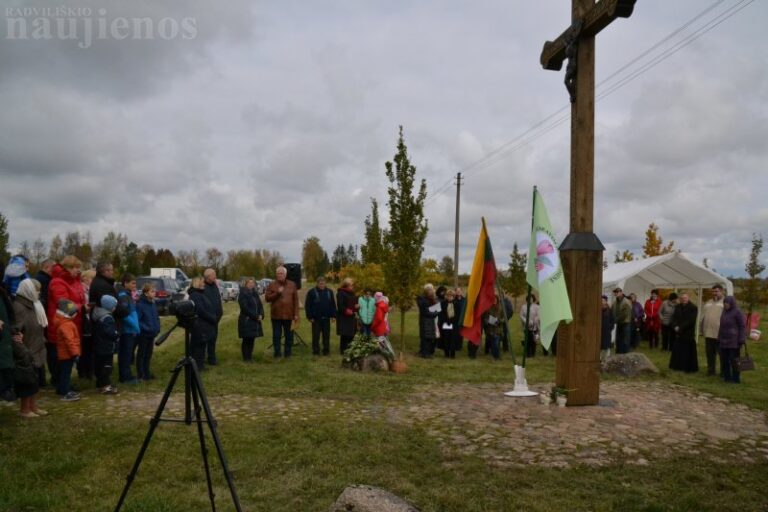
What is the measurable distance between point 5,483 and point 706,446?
6.62 metres

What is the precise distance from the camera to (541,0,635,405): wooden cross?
7.32m

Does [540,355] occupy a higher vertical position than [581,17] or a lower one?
lower

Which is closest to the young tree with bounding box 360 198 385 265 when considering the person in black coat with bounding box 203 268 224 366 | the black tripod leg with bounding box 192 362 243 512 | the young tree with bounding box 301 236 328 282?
the person in black coat with bounding box 203 268 224 366

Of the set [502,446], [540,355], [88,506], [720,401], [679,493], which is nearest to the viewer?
[88,506]

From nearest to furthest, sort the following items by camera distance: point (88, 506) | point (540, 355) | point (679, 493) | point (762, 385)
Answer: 1. point (88, 506)
2. point (679, 493)
3. point (762, 385)
4. point (540, 355)

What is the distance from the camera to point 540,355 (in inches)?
577

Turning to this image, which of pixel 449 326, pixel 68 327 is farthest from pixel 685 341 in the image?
pixel 68 327

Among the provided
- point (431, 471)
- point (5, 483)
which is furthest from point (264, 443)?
point (5, 483)

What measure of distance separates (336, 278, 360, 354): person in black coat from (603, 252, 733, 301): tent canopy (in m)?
10.1

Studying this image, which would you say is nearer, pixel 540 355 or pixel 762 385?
pixel 762 385

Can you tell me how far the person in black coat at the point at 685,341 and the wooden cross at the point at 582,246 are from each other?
5817 millimetres

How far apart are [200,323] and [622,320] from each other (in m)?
11.1

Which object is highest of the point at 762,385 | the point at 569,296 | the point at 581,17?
the point at 581,17

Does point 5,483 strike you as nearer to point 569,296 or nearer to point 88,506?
point 88,506
